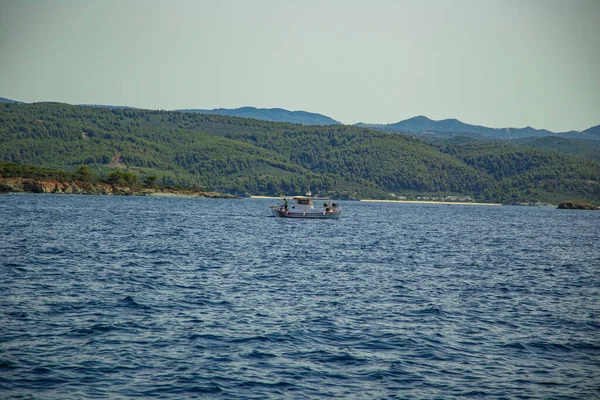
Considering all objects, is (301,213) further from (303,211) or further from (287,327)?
(287,327)

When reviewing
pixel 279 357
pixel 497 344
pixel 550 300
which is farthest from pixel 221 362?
pixel 550 300

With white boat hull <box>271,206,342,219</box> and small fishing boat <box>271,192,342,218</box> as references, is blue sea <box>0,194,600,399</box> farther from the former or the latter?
small fishing boat <box>271,192,342,218</box>

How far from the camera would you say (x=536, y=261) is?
176 feet

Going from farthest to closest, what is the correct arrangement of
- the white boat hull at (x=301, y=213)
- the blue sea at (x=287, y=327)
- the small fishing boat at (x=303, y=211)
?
the small fishing boat at (x=303, y=211), the white boat hull at (x=301, y=213), the blue sea at (x=287, y=327)

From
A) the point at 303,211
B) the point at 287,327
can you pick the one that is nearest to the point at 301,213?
the point at 303,211

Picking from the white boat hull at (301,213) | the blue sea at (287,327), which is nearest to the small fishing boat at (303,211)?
the white boat hull at (301,213)

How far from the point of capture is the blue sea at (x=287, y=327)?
18969mm

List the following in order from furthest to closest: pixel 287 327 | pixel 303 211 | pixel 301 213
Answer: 1. pixel 303 211
2. pixel 301 213
3. pixel 287 327

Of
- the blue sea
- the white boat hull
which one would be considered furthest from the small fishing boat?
the blue sea

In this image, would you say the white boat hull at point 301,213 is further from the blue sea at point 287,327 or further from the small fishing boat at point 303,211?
the blue sea at point 287,327

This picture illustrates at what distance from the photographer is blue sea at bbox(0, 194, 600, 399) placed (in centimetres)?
1897

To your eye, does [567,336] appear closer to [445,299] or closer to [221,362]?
[445,299]

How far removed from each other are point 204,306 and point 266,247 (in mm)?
29406

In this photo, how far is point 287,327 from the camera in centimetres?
2520
